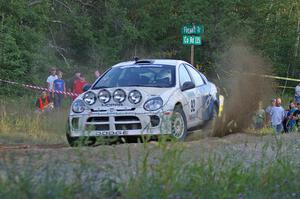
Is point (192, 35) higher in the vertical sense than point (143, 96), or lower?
higher

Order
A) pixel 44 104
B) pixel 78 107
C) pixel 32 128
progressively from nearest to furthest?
1. pixel 78 107
2. pixel 32 128
3. pixel 44 104

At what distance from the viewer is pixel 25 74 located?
92.8 feet

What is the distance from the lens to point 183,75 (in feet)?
44.6

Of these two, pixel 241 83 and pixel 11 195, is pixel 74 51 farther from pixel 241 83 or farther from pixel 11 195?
pixel 11 195

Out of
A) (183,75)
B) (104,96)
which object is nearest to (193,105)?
(183,75)

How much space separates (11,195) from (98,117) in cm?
655

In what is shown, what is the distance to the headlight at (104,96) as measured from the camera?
39.5ft

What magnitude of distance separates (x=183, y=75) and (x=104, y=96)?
6.85ft

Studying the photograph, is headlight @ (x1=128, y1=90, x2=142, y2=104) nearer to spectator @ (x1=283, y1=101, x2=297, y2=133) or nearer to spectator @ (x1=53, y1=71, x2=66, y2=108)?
spectator @ (x1=283, y1=101, x2=297, y2=133)

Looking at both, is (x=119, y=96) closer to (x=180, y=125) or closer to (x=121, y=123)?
(x=121, y=123)

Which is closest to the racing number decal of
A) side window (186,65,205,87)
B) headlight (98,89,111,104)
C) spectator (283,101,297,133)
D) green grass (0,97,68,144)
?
side window (186,65,205,87)

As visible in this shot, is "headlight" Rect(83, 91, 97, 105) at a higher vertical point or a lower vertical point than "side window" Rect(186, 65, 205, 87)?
lower

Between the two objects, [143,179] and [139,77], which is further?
[139,77]

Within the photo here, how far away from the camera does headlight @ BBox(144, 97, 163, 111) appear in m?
11.9
